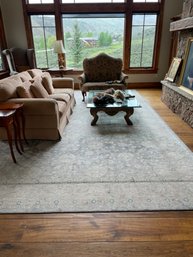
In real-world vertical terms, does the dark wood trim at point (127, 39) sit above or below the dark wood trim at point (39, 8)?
below

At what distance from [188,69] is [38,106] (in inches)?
116

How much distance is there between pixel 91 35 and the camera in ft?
20.2

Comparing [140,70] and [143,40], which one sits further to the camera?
[140,70]

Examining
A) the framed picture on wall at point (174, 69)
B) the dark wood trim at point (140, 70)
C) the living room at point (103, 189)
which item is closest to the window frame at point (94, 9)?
the dark wood trim at point (140, 70)

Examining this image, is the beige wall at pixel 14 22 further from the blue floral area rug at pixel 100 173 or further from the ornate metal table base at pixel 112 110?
the blue floral area rug at pixel 100 173

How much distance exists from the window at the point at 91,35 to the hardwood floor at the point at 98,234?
5.55 meters

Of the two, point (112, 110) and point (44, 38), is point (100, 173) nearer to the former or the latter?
point (112, 110)

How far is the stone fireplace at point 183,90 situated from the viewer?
3.59 m

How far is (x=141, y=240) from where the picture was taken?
59.3 inches

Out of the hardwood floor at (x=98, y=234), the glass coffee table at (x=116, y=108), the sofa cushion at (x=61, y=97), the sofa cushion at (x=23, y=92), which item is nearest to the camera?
the hardwood floor at (x=98, y=234)

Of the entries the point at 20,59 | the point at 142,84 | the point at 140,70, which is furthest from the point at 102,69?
Answer: the point at 20,59

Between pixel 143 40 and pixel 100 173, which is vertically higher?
pixel 143 40

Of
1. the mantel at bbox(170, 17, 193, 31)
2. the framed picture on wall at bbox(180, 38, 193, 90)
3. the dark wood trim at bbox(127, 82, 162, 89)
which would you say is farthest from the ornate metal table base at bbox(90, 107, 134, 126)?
the dark wood trim at bbox(127, 82, 162, 89)

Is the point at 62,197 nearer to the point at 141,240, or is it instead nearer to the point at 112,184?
the point at 112,184
